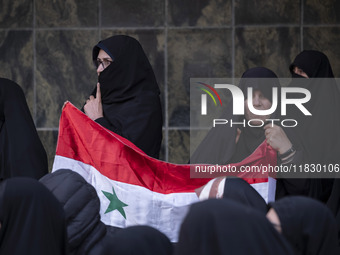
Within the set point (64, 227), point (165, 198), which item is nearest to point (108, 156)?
point (165, 198)

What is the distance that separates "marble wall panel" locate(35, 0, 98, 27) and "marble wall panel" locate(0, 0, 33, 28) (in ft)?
0.37

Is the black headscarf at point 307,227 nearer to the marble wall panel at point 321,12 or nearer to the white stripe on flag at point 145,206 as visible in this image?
the white stripe on flag at point 145,206

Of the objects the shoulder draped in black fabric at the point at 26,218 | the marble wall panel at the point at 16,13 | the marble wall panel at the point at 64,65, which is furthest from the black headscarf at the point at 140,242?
the marble wall panel at the point at 16,13

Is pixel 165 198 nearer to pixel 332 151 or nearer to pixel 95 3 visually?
pixel 332 151

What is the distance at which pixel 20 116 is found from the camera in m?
5.04

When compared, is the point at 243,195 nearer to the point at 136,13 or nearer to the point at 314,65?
the point at 314,65

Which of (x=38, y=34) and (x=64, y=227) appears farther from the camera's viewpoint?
(x=38, y=34)

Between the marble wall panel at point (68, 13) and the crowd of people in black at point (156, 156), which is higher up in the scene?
the marble wall panel at point (68, 13)

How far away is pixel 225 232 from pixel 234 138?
2.36 m

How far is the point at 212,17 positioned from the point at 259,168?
2.60m

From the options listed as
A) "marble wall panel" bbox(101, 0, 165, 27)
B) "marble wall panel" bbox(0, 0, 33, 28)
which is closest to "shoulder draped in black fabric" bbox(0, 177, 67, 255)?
"marble wall panel" bbox(101, 0, 165, 27)

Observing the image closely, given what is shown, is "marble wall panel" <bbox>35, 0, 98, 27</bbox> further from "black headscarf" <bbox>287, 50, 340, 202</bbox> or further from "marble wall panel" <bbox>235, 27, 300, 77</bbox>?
"black headscarf" <bbox>287, 50, 340, 202</bbox>

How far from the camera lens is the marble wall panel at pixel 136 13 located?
Answer: 21.2 feet

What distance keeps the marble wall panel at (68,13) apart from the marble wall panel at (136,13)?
0.52 ft
